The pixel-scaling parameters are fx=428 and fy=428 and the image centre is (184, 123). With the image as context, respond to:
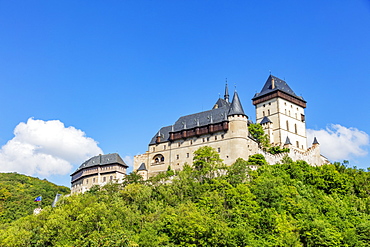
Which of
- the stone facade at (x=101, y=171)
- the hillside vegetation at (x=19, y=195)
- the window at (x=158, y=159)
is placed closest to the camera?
the window at (x=158, y=159)

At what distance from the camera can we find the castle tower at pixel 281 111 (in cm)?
7350

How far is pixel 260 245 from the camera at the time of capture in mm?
44938

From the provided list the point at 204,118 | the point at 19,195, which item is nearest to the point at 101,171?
the point at 204,118

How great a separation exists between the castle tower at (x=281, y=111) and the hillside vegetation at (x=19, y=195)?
154 ft

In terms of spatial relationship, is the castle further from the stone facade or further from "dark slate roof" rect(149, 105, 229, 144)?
the stone facade

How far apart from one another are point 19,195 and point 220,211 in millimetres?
55909

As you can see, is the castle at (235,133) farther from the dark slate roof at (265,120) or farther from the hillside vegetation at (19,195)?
the hillside vegetation at (19,195)

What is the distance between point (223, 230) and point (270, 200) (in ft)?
32.1

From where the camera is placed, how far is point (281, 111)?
246 ft

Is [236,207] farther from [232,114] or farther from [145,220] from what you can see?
[232,114]

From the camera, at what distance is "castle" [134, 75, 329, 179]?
65375 mm

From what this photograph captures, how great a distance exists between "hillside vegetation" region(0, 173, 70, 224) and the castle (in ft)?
82.7

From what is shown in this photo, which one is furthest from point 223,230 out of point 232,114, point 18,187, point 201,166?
point 18,187

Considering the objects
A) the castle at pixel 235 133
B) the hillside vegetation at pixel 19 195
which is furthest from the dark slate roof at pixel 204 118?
the hillside vegetation at pixel 19 195
